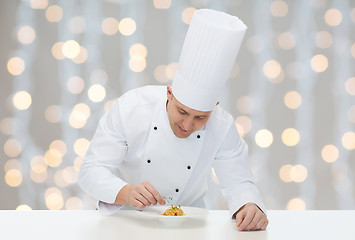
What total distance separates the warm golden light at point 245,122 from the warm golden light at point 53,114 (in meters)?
1.33

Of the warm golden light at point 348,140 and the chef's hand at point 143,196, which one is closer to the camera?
the chef's hand at point 143,196

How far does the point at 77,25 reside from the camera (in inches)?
142

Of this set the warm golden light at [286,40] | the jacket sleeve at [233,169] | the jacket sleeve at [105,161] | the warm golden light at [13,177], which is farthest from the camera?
the warm golden light at [286,40]

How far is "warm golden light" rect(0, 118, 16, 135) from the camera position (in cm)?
359

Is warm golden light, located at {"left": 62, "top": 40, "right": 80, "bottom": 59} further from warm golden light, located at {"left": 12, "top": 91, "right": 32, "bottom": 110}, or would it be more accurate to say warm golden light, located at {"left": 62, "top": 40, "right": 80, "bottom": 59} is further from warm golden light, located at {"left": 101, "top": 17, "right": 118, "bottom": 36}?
warm golden light, located at {"left": 12, "top": 91, "right": 32, "bottom": 110}

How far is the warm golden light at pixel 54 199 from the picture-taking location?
3594 mm

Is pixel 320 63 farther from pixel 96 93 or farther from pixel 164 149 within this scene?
pixel 164 149

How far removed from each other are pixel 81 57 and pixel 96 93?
0.29m

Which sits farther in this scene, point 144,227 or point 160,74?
point 160,74

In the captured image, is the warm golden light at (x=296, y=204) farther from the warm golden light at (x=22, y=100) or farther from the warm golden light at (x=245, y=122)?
the warm golden light at (x=22, y=100)

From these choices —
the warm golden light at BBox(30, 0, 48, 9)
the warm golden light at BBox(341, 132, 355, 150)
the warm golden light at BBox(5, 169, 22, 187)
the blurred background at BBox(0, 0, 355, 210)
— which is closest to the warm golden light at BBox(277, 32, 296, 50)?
the blurred background at BBox(0, 0, 355, 210)

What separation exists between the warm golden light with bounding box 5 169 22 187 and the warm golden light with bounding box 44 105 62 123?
45cm

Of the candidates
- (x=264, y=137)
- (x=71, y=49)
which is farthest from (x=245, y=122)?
(x=71, y=49)

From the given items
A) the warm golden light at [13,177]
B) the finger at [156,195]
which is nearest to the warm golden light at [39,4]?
the warm golden light at [13,177]
